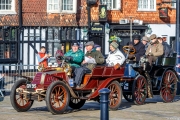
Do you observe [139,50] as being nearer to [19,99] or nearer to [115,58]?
[115,58]

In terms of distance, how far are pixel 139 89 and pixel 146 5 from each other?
54.8ft

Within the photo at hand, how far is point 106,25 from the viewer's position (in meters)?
30.7

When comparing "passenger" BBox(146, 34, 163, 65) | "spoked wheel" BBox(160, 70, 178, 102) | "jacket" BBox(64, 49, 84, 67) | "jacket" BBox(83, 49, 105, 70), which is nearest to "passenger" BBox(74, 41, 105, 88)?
"jacket" BBox(83, 49, 105, 70)

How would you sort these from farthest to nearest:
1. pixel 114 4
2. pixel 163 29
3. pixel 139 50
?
pixel 163 29
pixel 114 4
pixel 139 50

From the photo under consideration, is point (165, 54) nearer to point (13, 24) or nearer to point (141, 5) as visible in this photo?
point (13, 24)

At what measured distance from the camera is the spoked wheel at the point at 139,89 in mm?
15828

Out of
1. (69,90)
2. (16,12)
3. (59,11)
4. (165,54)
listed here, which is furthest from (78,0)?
(69,90)

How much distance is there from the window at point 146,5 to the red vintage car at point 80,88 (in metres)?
15.6

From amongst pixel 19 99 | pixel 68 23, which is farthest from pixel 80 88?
pixel 68 23

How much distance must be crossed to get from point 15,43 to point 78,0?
4072mm

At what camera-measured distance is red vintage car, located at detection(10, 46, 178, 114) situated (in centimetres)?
1378

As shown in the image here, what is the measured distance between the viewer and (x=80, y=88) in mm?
14383

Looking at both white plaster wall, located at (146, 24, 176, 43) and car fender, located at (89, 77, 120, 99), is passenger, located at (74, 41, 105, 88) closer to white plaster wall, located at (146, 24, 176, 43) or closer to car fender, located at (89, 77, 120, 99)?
car fender, located at (89, 77, 120, 99)

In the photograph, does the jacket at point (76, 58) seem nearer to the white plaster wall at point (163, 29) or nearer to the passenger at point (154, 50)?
the passenger at point (154, 50)
